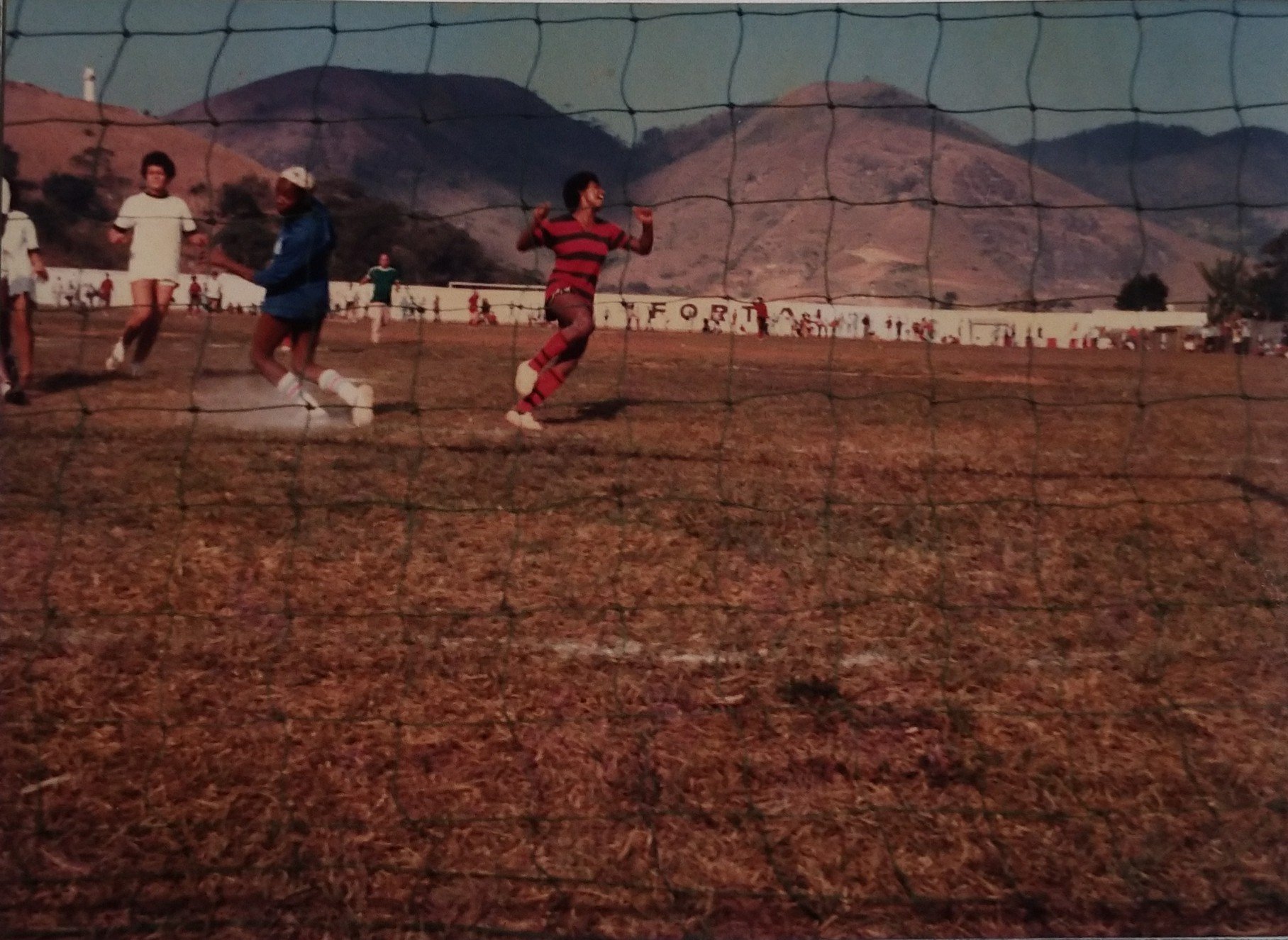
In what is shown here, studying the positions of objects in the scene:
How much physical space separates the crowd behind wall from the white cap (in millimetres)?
1121

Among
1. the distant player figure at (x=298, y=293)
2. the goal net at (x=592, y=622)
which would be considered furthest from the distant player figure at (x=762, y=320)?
the distant player figure at (x=298, y=293)

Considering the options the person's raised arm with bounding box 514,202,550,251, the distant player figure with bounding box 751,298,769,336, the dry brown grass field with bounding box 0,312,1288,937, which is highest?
the distant player figure with bounding box 751,298,769,336

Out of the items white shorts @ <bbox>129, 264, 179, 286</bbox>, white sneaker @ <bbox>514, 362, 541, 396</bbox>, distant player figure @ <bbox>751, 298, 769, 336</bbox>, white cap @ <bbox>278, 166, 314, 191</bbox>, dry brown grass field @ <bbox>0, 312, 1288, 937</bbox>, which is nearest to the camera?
dry brown grass field @ <bbox>0, 312, 1288, 937</bbox>

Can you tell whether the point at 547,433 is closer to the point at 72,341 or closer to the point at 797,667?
the point at 797,667

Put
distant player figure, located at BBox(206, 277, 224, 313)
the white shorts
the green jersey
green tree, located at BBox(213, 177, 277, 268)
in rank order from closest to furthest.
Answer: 1. the white shorts
2. green tree, located at BBox(213, 177, 277, 268)
3. distant player figure, located at BBox(206, 277, 224, 313)
4. the green jersey

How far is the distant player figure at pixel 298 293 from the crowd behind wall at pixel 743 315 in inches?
35.1

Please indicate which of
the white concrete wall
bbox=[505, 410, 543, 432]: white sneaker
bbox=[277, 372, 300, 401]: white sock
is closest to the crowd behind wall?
the white concrete wall

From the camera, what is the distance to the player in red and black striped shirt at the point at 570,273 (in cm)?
442

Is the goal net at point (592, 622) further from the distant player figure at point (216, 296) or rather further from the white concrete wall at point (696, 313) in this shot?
the distant player figure at point (216, 296)

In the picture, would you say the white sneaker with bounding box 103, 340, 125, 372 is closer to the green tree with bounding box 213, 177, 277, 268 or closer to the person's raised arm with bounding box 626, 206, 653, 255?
the green tree with bounding box 213, 177, 277, 268

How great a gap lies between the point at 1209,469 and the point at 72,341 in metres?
6.75

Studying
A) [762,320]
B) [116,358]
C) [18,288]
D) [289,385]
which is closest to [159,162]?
[18,288]

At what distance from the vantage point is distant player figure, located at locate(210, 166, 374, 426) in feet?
14.4

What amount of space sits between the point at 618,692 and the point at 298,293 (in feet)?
9.96
